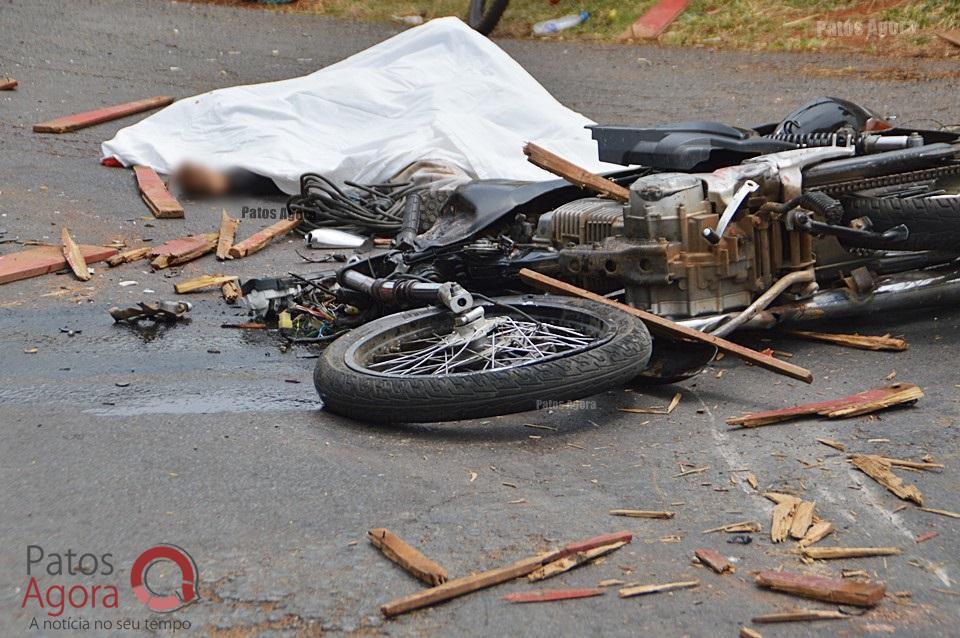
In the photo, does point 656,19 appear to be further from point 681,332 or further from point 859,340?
point 681,332

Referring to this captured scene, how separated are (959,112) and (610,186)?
746 centimetres

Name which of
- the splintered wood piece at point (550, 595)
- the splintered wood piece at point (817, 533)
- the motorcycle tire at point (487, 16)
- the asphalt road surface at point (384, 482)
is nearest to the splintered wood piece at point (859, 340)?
the asphalt road surface at point (384, 482)

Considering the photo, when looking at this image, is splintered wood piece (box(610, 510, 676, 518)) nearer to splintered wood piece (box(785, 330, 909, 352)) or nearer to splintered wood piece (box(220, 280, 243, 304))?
splintered wood piece (box(785, 330, 909, 352))

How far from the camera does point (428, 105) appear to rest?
34.3 feet

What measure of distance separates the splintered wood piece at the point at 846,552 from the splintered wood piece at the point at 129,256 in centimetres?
594

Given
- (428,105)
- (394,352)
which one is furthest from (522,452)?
(428,105)

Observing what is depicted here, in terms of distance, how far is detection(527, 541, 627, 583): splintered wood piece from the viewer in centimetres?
368

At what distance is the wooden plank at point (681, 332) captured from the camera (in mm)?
5410

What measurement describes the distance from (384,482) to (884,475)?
1.92 metres

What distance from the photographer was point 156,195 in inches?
395

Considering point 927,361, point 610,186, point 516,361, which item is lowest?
point 927,361

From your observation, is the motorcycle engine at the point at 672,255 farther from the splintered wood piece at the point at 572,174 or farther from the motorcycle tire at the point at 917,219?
the motorcycle tire at the point at 917,219

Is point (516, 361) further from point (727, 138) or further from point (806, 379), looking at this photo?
point (727, 138)

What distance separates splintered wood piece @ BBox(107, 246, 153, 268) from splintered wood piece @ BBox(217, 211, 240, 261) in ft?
1.70
